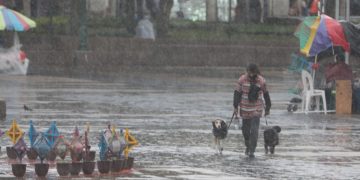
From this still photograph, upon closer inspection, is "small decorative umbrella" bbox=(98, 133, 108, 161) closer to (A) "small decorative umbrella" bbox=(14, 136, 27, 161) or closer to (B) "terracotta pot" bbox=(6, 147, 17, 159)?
(A) "small decorative umbrella" bbox=(14, 136, 27, 161)

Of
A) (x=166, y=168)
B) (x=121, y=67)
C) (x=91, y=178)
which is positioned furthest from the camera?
(x=121, y=67)

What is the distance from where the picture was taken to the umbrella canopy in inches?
1056

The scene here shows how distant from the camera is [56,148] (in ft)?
51.9

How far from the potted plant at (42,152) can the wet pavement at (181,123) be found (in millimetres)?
160

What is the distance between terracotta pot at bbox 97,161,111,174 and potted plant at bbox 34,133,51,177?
723 mm

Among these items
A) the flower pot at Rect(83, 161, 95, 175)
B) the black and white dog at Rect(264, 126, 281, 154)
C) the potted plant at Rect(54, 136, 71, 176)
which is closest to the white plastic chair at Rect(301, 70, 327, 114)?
the black and white dog at Rect(264, 126, 281, 154)

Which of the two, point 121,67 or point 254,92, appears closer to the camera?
point 254,92

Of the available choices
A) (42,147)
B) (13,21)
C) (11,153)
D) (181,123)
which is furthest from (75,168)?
(13,21)

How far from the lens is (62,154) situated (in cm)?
1595

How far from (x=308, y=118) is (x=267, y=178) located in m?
10.2

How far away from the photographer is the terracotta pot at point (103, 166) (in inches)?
618

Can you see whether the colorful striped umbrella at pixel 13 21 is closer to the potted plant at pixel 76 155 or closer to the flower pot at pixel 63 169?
the potted plant at pixel 76 155

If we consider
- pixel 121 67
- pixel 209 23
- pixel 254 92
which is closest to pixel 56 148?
pixel 254 92

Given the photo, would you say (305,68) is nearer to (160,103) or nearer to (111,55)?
(160,103)
